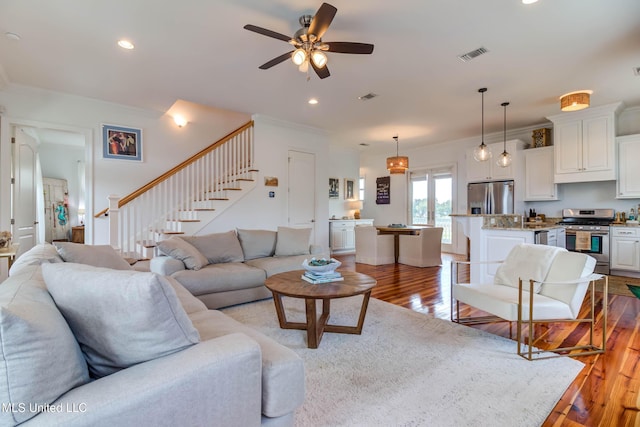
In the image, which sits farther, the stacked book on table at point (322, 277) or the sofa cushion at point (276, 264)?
the sofa cushion at point (276, 264)

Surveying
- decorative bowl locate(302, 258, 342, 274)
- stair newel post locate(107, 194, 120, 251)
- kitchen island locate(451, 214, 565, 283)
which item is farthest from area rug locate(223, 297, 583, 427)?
stair newel post locate(107, 194, 120, 251)

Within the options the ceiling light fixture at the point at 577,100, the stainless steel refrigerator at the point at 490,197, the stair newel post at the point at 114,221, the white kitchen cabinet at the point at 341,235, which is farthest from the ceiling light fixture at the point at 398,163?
the stair newel post at the point at 114,221

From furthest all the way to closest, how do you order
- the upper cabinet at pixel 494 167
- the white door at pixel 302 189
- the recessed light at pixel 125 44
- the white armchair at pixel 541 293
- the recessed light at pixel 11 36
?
the white door at pixel 302 189
the upper cabinet at pixel 494 167
the recessed light at pixel 125 44
the recessed light at pixel 11 36
the white armchair at pixel 541 293

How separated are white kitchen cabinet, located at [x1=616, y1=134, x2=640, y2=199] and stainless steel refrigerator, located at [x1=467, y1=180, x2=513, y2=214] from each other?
1589mm

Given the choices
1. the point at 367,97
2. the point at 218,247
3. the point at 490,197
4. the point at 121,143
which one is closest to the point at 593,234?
the point at 490,197

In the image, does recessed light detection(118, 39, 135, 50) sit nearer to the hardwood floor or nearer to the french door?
the hardwood floor

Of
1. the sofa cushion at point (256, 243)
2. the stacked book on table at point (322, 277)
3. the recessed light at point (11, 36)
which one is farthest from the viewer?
the sofa cushion at point (256, 243)

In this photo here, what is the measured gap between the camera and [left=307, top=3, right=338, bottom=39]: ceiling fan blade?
2.11 meters

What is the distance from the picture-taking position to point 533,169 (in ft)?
19.2

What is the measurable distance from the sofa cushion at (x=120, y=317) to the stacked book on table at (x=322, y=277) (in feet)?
5.23

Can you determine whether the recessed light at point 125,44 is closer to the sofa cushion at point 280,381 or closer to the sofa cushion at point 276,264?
the sofa cushion at point 276,264

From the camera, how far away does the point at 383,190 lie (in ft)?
29.9

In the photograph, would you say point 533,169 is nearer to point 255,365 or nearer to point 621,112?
point 621,112

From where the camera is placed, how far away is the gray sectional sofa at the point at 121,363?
0.81 m
